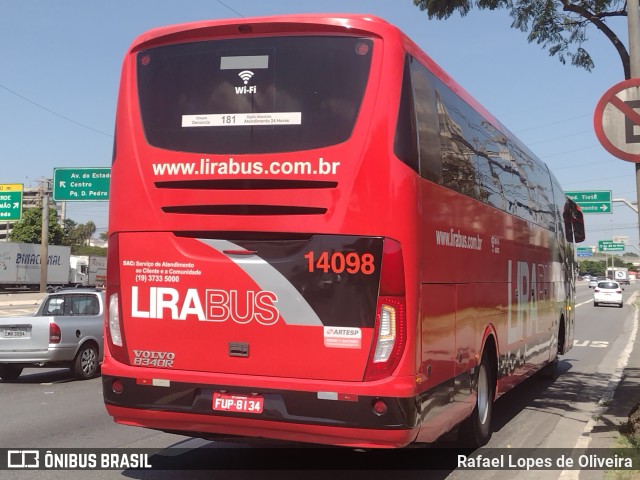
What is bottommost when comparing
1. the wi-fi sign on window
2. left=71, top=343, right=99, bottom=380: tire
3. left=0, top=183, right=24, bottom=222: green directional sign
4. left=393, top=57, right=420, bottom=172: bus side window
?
left=71, top=343, right=99, bottom=380: tire

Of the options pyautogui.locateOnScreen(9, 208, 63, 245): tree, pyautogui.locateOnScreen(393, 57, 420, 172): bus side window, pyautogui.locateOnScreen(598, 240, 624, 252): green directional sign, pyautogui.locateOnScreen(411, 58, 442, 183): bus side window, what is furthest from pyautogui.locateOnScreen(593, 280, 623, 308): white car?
pyautogui.locateOnScreen(9, 208, 63, 245): tree

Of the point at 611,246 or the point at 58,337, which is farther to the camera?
the point at 611,246

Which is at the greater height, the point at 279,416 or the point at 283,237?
the point at 283,237

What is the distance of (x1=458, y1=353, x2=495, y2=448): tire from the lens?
274 inches

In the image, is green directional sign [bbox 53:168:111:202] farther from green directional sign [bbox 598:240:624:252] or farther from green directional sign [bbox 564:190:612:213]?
green directional sign [bbox 598:240:624:252]

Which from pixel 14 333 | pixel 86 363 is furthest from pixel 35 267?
pixel 14 333

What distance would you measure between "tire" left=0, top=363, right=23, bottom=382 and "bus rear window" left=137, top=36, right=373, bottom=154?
28.4ft

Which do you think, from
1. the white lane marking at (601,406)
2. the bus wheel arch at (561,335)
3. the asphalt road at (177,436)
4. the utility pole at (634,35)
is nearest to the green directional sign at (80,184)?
the asphalt road at (177,436)

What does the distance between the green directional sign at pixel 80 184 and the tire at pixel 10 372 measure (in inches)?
899

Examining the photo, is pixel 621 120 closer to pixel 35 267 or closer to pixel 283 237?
A: pixel 283 237

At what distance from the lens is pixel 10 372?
12352 mm

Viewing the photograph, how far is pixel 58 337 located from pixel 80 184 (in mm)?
24581

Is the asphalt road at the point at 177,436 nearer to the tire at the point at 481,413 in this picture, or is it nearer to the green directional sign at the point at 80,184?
the tire at the point at 481,413

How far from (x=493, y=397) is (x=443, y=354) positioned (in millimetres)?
2464
